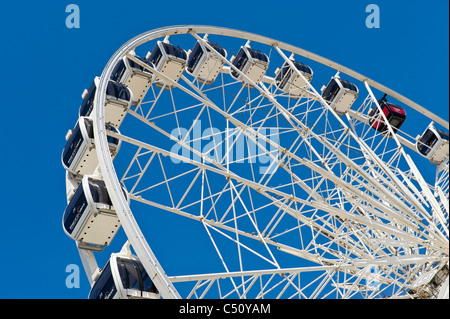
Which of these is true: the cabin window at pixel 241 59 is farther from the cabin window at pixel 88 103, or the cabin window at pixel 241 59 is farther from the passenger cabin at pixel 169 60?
the cabin window at pixel 88 103

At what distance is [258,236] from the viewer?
2061 cm

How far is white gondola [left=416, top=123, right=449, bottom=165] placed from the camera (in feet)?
90.3

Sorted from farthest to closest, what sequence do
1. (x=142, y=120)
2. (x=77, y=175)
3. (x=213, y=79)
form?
1. (x=213, y=79)
2. (x=142, y=120)
3. (x=77, y=175)

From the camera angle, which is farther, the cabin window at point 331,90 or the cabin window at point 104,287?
the cabin window at point 331,90

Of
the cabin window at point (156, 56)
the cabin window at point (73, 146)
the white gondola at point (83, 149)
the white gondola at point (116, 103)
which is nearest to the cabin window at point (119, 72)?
the cabin window at point (156, 56)

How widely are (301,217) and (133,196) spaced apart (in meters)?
4.99

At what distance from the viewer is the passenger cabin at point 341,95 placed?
1089 inches

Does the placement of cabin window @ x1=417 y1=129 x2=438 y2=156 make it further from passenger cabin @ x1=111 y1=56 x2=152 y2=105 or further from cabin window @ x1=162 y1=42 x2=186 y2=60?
passenger cabin @ x1=111 y1=56 x2=152 y2=105

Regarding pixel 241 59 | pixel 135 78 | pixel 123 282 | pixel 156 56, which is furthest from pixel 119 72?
pixel 123 282

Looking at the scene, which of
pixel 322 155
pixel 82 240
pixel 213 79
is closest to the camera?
Answer: pixel 82 240

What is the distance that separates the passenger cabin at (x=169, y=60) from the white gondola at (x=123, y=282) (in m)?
10.8

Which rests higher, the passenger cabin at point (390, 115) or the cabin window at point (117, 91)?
the passenger cabin at point (390, 115)
